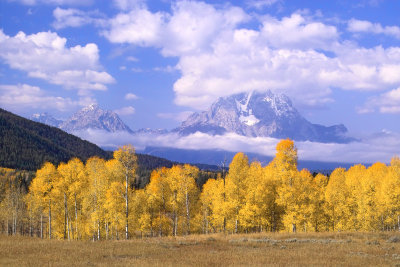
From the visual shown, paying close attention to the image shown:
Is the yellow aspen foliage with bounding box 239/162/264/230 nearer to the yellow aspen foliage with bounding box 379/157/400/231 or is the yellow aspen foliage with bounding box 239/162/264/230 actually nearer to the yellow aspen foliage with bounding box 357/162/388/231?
the yellow aspen foliage with bounding box 357/162/388/231

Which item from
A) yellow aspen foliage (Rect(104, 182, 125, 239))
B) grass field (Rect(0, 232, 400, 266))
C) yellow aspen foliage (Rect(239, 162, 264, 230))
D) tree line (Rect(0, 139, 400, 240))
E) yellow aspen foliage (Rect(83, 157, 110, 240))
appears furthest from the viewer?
yellow aspen foliage (Rect(83, 157, 110, 240))

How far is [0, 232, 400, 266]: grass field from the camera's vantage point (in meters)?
24.5

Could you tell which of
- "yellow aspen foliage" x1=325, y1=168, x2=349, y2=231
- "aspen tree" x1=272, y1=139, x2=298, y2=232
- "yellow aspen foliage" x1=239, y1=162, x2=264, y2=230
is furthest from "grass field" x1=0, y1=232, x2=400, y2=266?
"yellow aspen foliage" x1=325, y1=168, x2=349, y2=231

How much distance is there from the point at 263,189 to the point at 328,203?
19282mm

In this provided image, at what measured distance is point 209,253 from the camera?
29.5 metres

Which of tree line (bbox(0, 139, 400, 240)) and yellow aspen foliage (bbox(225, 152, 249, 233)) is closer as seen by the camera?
tree line (bbox(0, 139, 400, 240))

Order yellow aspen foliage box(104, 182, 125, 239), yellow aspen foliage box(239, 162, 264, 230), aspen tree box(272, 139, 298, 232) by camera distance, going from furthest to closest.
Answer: yellow aspen foliage box(239, 162, 264, 230) → yellow aspen foliage box(104, 182, 125, 239) → aspen tree box(272, 139, 298, 232)

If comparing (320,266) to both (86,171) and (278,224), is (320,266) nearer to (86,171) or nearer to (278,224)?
(278,224)

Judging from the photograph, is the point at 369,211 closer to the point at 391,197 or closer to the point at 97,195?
the point at 391,197

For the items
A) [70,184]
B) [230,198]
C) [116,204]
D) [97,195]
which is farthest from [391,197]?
[70,184]

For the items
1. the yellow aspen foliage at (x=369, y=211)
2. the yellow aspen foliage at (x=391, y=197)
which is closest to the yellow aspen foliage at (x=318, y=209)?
the yellow aspen foliage at (x=369, y=211)

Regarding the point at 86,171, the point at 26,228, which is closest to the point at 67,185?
the point at 86,171

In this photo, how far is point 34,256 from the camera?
2614 centimetres

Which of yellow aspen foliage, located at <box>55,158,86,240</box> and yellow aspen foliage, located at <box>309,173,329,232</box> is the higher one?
yellow aspen foliage, located at <box>55,158,86,240</box>
